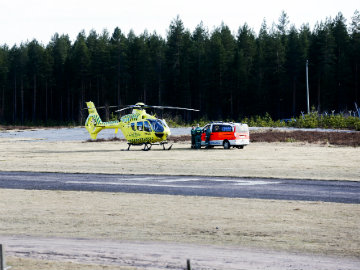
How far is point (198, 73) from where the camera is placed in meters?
121

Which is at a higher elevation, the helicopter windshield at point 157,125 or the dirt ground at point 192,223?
the helicopter windshield at point 157,125

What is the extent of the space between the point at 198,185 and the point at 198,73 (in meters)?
100

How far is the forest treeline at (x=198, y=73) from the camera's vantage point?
340 feet

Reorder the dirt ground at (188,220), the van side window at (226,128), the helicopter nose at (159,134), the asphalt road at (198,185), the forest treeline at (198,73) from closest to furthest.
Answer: the dirt ground at (188,220) → the asphalt road at (198,185) → the helicopter nose at (159,134) → the van side window at (226,128) → the forest treeline at (198,73)

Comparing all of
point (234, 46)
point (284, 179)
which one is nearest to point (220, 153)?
point (284, 179)

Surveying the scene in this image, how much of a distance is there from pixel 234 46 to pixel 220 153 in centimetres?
8672

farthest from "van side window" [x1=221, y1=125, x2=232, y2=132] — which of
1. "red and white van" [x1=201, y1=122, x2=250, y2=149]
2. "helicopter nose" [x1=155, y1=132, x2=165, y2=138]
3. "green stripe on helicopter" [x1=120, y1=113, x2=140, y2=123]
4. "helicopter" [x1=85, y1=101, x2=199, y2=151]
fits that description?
"green stripe on helicopter" [x1=120, y1=113, x2=140, y2=123]

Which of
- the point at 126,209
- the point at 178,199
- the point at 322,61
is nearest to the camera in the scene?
the point at 126,209

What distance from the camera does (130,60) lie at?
404 feet

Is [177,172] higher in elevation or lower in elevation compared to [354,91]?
lower

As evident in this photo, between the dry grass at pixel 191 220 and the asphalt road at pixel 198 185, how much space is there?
153 cm

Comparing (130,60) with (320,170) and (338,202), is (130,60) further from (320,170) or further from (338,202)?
(338,202)

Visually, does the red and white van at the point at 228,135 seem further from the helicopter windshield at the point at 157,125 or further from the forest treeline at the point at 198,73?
the forest treeline at the point at 198,73

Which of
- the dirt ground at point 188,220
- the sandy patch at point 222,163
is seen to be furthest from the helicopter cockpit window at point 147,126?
the dirt ground at point 188,220
